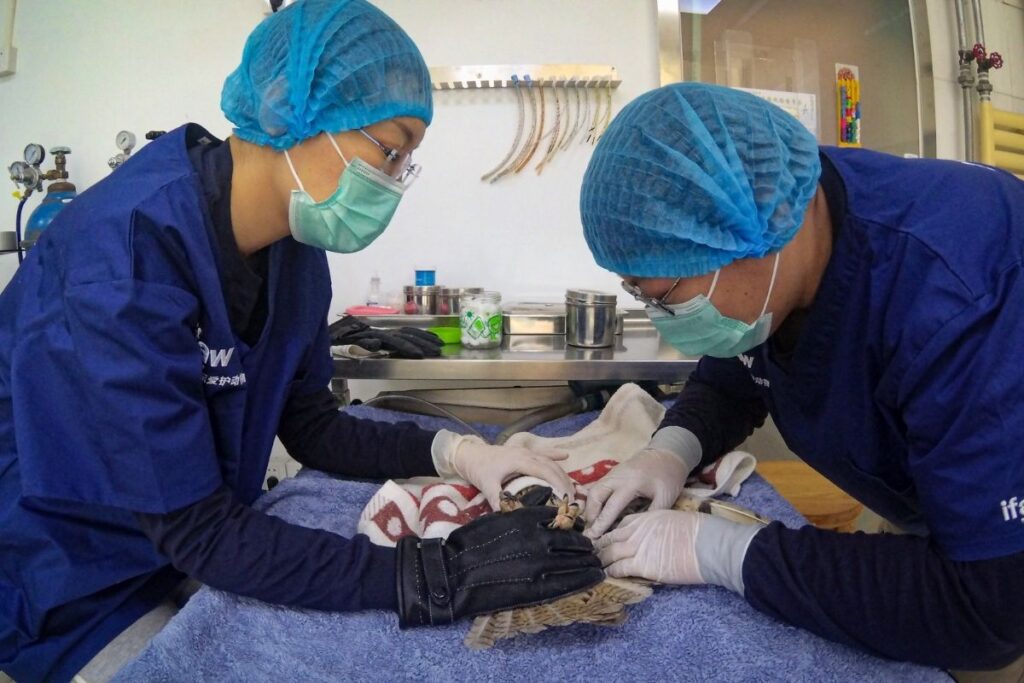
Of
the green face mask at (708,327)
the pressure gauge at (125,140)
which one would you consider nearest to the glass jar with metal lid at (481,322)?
the green face mask at (708,327)

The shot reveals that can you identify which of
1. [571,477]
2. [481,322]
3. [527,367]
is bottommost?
[571,477]

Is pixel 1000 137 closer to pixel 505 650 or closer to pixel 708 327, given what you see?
pixel 708 327

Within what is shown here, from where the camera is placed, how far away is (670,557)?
0.77 m

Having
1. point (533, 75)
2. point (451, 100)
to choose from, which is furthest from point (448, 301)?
point (533, 75)

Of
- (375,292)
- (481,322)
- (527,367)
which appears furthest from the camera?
(375,292)

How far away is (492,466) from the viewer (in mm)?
983

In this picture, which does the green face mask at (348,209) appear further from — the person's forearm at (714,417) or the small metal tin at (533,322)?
the small metal tin at (533,322)

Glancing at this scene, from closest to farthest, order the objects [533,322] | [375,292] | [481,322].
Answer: [481,322], [533,322], [375,292]

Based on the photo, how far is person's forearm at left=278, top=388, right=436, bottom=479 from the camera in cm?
112

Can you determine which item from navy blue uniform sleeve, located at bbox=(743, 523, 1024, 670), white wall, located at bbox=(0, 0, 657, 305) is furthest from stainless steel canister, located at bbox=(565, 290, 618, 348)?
navy blue uniform sleeve, located at bbox=(743, 523, 1024, 670)

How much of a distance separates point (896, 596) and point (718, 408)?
0.50 m

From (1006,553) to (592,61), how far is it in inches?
69.7

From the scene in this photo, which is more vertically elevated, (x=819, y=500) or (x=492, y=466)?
(x=492, y=466)

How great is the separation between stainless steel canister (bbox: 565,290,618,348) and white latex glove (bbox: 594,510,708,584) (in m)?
0.82
